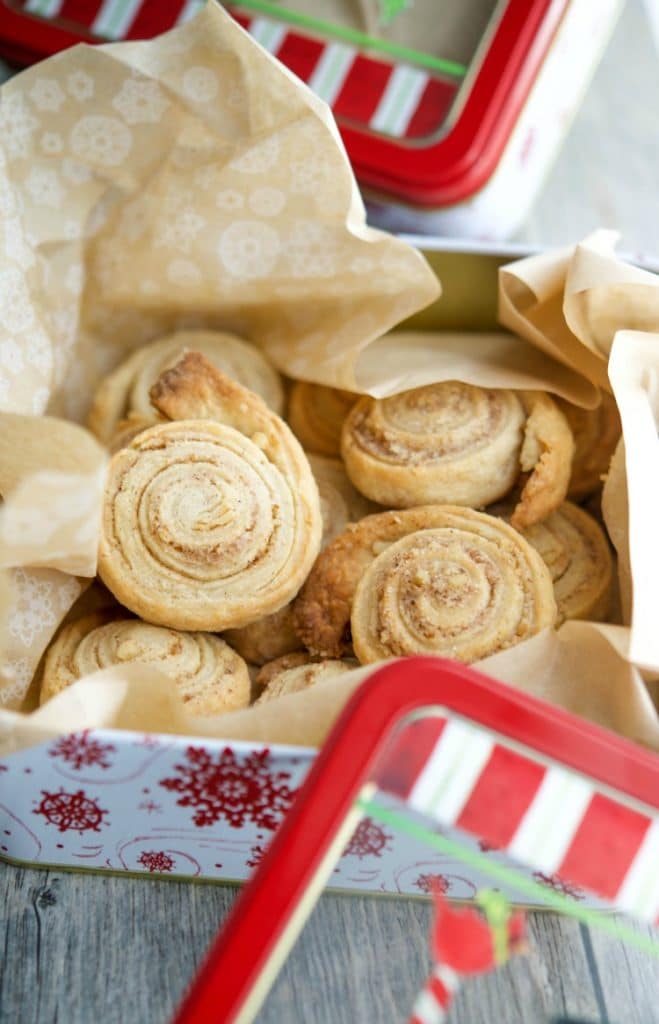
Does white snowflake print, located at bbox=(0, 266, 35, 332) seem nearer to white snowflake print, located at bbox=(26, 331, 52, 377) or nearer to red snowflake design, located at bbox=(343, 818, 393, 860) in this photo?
white snowflake print, located at bbox=(26, 331, 52, 377)

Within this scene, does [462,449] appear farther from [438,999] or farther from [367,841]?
[438,999]

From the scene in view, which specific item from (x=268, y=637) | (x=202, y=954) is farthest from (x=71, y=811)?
(x=268, y=637)

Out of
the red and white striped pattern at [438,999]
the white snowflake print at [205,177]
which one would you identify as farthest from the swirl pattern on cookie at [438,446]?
the red and white striped pattern at [438,999]

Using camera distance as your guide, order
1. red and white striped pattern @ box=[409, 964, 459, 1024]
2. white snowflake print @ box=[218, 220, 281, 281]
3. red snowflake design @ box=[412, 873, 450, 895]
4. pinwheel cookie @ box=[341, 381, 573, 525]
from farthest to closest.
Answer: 1. white snowflake print @ box=[218, 220, 281, 281]
2. pinwheel cookie @ box=[341, 381, 573, 525]
3. red snowflake design @ box=[412, 873, 450, 895]
4. red and white striped pattern @ box=[409, 964, 459, 1024]

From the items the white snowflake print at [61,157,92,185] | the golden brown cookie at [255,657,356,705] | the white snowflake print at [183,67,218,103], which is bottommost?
the golden brown cookie at [255,657,356,705]

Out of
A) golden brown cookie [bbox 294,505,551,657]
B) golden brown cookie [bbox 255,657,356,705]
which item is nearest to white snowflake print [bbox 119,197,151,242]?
golden brown cookie [bbox 294,505,551,657]

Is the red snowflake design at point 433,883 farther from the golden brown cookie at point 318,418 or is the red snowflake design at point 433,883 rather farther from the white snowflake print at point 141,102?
the white snowflake print at point 141,102
